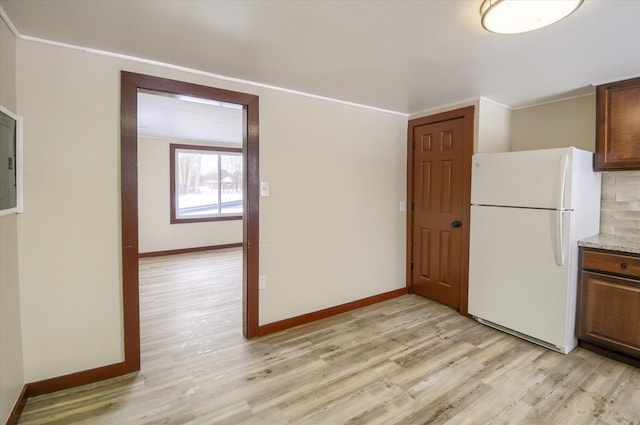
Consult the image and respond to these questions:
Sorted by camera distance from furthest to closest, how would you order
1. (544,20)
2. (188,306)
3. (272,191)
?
1. (188,306)
2. (272,191)
3. (544,20)

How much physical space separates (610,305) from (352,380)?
6.79ft

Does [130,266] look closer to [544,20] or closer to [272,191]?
[272,191]

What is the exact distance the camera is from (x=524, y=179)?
2699mm

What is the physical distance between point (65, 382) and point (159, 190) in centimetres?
454

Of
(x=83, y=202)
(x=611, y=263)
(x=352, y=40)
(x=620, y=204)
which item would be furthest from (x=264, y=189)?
(x=620, y=204)

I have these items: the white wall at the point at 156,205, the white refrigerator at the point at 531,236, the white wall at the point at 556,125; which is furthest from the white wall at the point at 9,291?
the white wall at the point at 556,125

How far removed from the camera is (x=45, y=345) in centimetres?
202

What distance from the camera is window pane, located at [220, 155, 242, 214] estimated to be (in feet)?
22.9

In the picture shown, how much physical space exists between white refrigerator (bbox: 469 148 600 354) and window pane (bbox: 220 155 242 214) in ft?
17.5

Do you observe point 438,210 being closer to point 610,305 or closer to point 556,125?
point 556,125

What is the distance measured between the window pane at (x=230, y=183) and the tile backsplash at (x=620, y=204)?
624 cm

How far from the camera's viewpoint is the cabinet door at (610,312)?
2.29m

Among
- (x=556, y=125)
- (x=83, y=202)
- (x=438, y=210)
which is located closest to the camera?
(x=83, y=202)

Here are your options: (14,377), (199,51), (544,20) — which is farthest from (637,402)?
(14,377)
